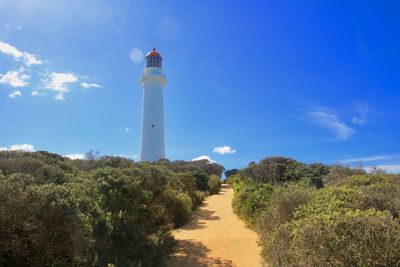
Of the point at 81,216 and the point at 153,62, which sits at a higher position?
the point at 153,62

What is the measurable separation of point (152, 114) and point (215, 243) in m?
26.7

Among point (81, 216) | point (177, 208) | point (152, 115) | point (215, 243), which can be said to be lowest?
point (215, 243)

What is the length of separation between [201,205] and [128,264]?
52.4ft

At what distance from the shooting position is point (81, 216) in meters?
5.46

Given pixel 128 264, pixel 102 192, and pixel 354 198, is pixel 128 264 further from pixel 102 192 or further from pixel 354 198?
pixel 354 198

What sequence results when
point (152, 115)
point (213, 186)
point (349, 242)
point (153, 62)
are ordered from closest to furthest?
point (349, 242)
point (213, 186)
point (152, 115)
point (153, 62)

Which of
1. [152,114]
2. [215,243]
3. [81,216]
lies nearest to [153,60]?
[152,114]

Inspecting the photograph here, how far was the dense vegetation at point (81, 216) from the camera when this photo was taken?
16.5 ft

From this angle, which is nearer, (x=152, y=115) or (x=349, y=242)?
(x=349, y=242)

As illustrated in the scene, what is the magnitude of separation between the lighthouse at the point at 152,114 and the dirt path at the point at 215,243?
19430 mm

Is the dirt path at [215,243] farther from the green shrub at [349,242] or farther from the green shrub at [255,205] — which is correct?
the green shrub at [349,242]

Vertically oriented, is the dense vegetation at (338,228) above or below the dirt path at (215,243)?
above


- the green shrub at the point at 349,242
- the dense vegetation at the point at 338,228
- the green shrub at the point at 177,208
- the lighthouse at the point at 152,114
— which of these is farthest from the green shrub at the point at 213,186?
the green shrub at the point at 349,242

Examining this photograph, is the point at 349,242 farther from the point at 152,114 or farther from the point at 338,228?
the point at 152,114
